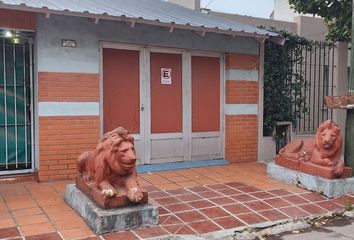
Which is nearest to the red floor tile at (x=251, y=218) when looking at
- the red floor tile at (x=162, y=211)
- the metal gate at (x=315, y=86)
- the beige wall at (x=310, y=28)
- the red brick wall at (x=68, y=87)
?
the red floor tile at (x=162, y=211)

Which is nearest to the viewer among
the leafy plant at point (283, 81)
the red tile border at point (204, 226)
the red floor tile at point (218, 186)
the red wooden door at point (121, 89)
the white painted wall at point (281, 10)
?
the red tile border at point (204, 226)

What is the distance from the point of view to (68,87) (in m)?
6.83

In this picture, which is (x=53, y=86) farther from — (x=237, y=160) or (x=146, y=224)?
(x=237, y=160)

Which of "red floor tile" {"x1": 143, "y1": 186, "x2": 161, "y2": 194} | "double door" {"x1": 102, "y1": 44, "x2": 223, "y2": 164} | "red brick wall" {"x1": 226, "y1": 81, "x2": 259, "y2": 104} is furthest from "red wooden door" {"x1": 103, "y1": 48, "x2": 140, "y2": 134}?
"red brick wall" {"x1": 226, "y1": 81, "x2": 259, "y2": 104}

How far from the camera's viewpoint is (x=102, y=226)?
14.7ft

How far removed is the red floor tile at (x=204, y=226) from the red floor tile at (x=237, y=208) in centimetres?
54

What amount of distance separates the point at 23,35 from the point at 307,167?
16.5 ft

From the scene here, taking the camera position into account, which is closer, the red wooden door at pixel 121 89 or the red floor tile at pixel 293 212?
the red floor tile at pixel 293 212

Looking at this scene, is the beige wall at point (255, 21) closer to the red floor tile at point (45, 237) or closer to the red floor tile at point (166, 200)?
the red floor tile at point (166, 200)

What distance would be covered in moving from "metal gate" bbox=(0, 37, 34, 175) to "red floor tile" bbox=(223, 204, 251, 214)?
345cm

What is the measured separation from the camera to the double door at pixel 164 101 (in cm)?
747

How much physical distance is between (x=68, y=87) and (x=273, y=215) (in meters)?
3.80

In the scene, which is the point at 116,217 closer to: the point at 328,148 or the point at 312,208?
the point at 312,208

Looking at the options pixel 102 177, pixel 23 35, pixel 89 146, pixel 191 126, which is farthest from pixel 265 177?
pixel 23 35
